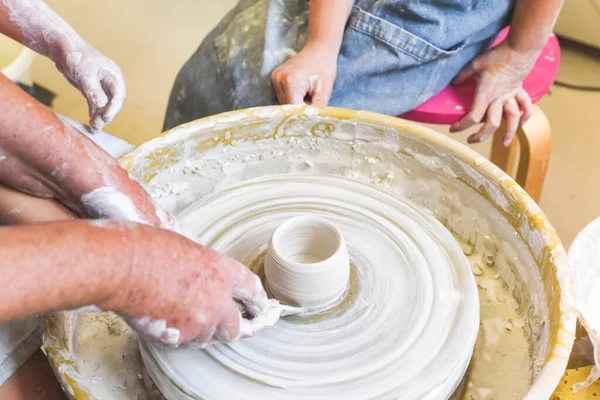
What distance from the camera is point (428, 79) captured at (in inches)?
52.8

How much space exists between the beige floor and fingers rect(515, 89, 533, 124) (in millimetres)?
791

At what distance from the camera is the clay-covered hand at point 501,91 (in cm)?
134

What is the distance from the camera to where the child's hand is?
49.4 inches

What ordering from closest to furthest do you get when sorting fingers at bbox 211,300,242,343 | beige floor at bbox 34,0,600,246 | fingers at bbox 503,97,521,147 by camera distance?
fingers at bbox 211,300,242,343 → fingers at bbox 503,97,521,147 → beige floor at bbox 34,0,600,246

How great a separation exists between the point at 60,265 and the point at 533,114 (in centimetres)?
121

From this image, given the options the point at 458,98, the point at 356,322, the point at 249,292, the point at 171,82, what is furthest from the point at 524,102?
the point at 171,82

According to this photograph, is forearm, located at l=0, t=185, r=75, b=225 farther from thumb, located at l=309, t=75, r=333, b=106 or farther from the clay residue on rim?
thumb, located at l=309, t=75, r=333, b=106

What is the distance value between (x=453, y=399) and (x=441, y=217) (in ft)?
1.31

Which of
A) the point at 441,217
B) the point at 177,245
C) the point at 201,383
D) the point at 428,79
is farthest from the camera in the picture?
the point at 428,79

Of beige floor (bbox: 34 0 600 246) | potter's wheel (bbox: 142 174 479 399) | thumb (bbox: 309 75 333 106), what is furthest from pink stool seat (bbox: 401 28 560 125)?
beige floor (bbox: 34 0 600 246)

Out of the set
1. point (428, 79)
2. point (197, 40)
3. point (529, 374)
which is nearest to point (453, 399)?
point (529, 374)

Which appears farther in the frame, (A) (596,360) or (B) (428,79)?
(B) (428,79)

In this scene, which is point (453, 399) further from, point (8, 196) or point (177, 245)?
point (8, 196)

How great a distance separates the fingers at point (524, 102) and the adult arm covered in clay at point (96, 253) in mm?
859
